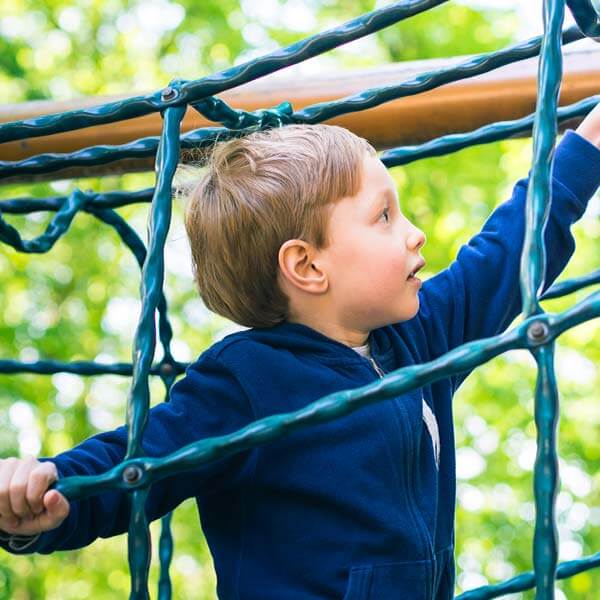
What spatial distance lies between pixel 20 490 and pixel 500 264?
0.78m

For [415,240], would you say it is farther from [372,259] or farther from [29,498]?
[29,498]

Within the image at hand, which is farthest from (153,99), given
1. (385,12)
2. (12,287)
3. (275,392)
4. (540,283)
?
(12,287)

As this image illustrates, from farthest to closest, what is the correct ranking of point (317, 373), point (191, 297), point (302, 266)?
point (191, 297)
point (302, 266)
point (317, 373)

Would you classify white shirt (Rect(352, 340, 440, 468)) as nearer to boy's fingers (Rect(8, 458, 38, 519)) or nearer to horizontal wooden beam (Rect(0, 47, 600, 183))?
boy's fingers (Rect(8, 458, 38, 519))

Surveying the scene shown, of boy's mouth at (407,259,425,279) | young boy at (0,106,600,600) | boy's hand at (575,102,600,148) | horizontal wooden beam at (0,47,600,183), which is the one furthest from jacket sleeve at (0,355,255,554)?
horizontal wooden beam at (0,47,600,183)

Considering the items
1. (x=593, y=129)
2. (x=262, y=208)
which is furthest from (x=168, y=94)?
(x=593, y=129)

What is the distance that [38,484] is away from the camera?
1063 millimetres

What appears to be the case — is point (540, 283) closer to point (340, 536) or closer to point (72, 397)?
point (340, 536)

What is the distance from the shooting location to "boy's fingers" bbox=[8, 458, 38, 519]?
1.07 meters

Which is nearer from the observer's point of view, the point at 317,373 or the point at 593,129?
the point at 317,373

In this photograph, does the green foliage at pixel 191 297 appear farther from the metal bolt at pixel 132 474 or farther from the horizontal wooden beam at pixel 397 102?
the metal bolt at pixel 132 474

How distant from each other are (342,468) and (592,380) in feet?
17.5

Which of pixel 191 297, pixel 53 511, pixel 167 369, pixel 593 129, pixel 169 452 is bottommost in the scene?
pixel 53 511

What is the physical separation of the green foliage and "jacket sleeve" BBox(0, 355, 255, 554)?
4.93 m
